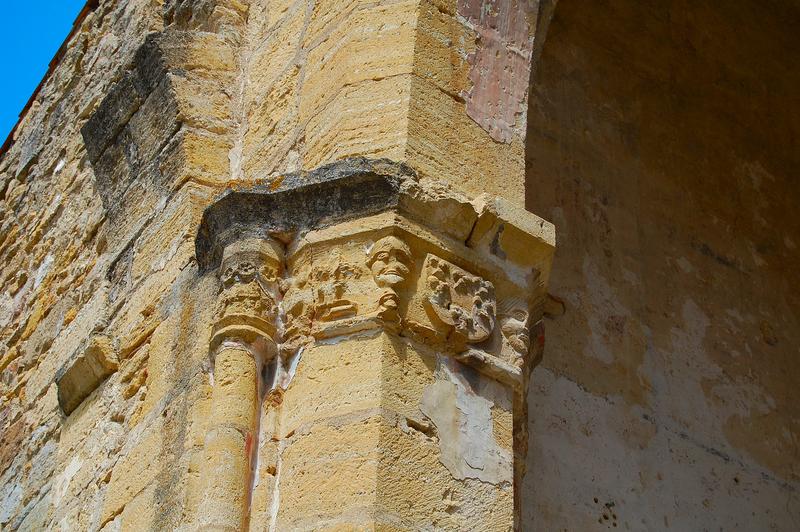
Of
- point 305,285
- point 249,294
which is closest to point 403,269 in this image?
point 305,285

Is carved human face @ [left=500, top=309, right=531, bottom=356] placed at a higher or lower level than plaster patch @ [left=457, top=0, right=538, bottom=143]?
lower

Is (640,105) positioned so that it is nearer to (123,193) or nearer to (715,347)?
(715,347)

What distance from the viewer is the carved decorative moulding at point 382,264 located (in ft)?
11.0

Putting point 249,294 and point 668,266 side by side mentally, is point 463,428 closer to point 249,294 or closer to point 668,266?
point 249,294

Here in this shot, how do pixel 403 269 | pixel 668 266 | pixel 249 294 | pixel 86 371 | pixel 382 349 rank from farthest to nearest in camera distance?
pixel 668 266, pixel 86 371, pixel 249 294, pixel 403 269, pixel 382 349

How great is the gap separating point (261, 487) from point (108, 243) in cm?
223

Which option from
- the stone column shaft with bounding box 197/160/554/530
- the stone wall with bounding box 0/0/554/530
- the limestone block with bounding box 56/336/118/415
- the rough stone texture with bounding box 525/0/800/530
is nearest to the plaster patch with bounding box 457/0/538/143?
the stone wall with bounding box 0/0/554/530

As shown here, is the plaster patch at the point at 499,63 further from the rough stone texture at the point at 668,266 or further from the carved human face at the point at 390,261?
the rough stone texture at the point at 668,266

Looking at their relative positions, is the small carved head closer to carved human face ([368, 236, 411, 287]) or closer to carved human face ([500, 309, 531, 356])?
carved human face ([500, 309, 531, 356])

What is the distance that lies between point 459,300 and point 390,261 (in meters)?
0.20

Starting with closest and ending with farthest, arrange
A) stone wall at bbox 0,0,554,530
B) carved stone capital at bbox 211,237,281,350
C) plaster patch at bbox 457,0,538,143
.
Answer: stone wall at bbox 0,0,554,530
carved stone capital at bbox 211,237,281,350
plaster patch at bbox 457,0,538,143

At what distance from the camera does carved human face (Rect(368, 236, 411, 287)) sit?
3334mm

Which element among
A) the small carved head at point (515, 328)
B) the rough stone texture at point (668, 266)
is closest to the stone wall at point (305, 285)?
the small carved head at point (515, 328)

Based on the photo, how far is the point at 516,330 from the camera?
11.4ft
